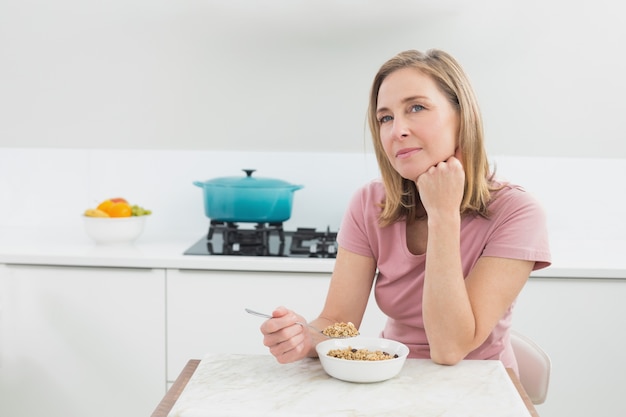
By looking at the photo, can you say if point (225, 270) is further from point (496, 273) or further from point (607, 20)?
point (607, 20)

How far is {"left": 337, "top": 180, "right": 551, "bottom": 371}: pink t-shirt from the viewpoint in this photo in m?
1.55

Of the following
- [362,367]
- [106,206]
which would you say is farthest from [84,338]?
[362,367]

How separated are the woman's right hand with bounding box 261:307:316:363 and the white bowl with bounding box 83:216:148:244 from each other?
1466mm

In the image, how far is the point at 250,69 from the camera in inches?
109

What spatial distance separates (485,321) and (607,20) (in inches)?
63.1

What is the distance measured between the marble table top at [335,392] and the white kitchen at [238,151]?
1.17 m

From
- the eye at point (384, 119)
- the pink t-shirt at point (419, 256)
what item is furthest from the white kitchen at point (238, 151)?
the eye at point (384, 119)

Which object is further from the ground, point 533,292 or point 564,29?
point 564,29

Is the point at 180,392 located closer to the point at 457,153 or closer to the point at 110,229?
the point at 457,153

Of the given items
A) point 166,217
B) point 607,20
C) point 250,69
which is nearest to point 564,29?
point 607,20

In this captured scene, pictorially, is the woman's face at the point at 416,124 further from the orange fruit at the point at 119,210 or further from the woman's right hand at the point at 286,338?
the orange fruit at the point at 119,210

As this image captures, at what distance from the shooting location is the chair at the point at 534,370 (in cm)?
168

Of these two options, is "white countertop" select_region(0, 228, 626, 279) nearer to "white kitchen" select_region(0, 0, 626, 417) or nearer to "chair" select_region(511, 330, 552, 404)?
"white kitchen" select_region(0, 0, 626, 417)

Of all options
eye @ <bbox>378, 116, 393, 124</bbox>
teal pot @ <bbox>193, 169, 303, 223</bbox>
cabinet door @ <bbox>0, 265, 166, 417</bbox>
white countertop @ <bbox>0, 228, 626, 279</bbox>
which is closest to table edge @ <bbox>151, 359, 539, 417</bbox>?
eye @ <bbox>378, 116, 393, 124</bbox>
